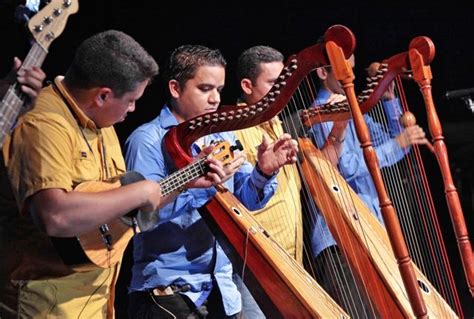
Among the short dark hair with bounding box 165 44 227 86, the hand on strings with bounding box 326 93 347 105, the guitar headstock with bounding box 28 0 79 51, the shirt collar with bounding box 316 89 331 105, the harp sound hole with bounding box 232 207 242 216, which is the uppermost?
the guitar headstock with bounding box 28 0 79 51

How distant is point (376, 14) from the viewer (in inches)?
226

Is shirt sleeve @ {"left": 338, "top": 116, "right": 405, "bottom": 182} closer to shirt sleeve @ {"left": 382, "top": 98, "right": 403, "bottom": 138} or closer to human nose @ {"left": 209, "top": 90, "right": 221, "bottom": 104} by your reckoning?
shirt sleeve @ {"left": 382, "top": 98, "right": 403, "bottom": 138}

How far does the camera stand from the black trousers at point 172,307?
321 cm

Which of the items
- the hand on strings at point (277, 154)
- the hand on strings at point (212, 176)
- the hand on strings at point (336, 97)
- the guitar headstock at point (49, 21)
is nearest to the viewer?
the guitar headstock at point (49, 21)

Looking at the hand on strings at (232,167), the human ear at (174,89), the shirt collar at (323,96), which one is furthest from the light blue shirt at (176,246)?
the shirt collar at (323,96)

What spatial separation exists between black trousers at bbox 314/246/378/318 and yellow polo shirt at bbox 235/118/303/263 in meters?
0.21

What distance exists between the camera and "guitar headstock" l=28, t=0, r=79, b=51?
254cm

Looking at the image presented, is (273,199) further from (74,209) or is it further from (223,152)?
(74,209)

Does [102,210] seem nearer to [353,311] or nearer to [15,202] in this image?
[15,202]

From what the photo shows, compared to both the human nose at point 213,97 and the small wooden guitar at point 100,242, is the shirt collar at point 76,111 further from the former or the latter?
the human nose at point 213,97

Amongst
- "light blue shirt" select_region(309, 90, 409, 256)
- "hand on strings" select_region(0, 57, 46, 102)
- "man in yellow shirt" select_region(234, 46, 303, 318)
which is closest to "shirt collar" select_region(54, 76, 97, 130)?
"hand on strings" select_region(0, 57, 46, 102)

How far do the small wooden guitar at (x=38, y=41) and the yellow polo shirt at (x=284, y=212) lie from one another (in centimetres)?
142

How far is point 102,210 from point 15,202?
284 mm

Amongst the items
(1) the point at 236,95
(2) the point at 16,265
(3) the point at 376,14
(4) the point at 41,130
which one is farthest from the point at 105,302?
(3) the point at 376,14
